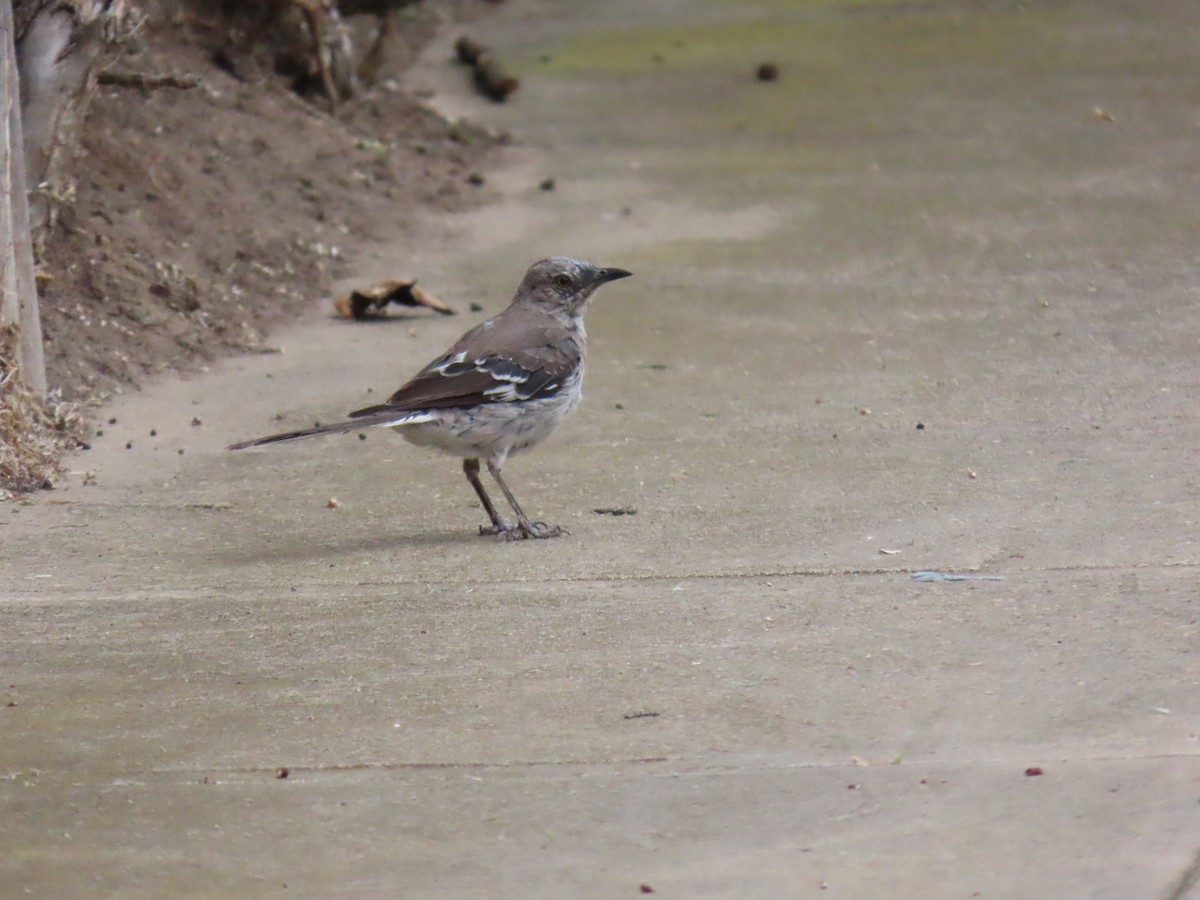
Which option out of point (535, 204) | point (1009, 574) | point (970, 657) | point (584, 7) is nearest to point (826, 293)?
point (535, 204)

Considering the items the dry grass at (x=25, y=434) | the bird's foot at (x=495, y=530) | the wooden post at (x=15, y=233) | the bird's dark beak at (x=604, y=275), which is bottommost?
the bird's foot at (x=495, y=530)

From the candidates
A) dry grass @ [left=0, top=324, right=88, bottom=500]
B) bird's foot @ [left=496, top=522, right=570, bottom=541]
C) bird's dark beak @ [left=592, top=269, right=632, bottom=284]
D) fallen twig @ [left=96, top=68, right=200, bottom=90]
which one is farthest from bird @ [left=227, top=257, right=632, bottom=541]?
fallen twig @ [left=96, top=68, right=200, bottom=90]

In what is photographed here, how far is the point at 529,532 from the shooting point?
6.55 meters

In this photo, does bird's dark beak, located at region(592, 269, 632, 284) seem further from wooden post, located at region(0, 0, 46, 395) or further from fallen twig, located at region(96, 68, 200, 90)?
fallen twig, located at region(96, 68, 200, 90)

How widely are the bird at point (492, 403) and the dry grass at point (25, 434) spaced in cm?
95

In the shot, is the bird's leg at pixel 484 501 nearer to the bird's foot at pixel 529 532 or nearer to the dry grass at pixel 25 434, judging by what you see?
the bird's foot at pixel 529 532

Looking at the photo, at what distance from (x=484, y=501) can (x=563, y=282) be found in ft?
4.25

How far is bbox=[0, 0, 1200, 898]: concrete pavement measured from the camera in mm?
4074

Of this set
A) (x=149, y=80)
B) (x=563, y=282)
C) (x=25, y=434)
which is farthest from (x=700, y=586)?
(x=149, y=80)

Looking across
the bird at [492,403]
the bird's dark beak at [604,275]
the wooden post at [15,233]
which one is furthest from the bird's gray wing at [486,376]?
the wooden post at [15,233]

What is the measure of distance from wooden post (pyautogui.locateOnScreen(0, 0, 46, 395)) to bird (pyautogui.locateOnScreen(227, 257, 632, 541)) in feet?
4.24

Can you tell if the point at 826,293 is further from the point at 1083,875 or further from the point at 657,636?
the point at 1083,875

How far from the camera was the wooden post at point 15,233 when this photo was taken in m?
7.34

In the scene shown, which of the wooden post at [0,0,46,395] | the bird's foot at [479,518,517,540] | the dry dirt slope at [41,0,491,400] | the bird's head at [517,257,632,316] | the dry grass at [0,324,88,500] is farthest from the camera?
the dry dirt slope at [41,0,491,400]
